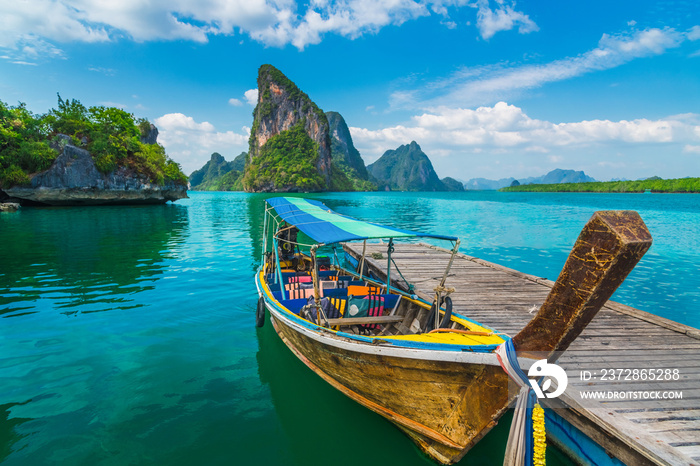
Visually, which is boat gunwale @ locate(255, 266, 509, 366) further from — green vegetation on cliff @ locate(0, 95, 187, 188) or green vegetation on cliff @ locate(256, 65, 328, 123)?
green vegetation on cliff @ locate(256, 65, 328, 123)

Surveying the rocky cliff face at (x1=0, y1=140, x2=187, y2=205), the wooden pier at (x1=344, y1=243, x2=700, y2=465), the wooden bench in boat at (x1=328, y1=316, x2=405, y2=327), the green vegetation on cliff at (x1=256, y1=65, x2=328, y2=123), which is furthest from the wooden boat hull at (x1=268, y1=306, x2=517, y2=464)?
the green vegetation on cliff at (x1=256, y1=65, x2=328, y2=123)

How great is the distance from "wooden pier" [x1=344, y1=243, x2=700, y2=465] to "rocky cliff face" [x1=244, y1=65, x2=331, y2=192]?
108 meters

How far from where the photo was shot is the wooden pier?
3.04 metres

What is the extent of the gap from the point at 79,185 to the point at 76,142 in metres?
6.62

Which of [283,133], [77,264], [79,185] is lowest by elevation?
[77,264]

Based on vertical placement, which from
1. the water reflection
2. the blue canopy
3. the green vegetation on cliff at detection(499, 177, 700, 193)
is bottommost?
the water reflection

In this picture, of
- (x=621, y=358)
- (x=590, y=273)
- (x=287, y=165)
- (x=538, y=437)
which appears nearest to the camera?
(x=590, y=273)

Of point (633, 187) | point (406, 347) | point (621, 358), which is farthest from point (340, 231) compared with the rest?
point (633, 187)

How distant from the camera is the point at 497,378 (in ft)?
10.1

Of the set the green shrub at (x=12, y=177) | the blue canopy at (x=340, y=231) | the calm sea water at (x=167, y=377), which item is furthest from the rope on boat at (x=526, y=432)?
the green shrub at (x=12, y=177)

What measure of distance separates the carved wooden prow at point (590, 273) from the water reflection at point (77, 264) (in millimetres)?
9894

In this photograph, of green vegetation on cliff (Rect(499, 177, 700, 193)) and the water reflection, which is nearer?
Answer: the water reflection

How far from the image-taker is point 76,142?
3997cm

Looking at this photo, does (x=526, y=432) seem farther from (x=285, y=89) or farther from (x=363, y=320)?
(x=285, y=89)
